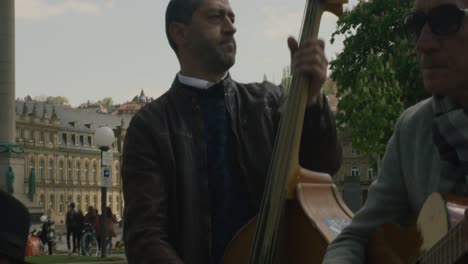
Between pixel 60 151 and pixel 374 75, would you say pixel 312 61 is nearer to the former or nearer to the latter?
pixel 374 75

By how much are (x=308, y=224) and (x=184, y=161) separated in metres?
0.73

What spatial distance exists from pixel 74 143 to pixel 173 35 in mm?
131019

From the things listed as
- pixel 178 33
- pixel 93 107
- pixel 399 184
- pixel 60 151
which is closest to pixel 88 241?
pixel 178 33

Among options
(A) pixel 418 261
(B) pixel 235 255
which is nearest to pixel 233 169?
(B) pixel 235 255

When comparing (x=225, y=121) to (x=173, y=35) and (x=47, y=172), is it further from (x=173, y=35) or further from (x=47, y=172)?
(x=47, y=172)

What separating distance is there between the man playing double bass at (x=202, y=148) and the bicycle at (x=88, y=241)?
81.4 feet

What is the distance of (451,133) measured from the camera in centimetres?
230

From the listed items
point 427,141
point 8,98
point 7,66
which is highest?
point 7,66

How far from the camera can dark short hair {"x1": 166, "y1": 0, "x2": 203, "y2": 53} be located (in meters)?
3.84

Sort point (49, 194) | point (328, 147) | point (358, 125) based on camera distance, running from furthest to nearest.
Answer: point (49, 194)
point (358, 125)
point (328, 147)

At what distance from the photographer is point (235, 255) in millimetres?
3369

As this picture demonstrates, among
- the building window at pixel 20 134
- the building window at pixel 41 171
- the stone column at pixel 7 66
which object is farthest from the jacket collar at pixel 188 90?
the building window at pixel 41 171

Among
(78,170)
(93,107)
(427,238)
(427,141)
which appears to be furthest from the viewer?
(93,107)

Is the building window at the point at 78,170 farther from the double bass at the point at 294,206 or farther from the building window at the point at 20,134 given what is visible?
the double bass at the point at 294,206
